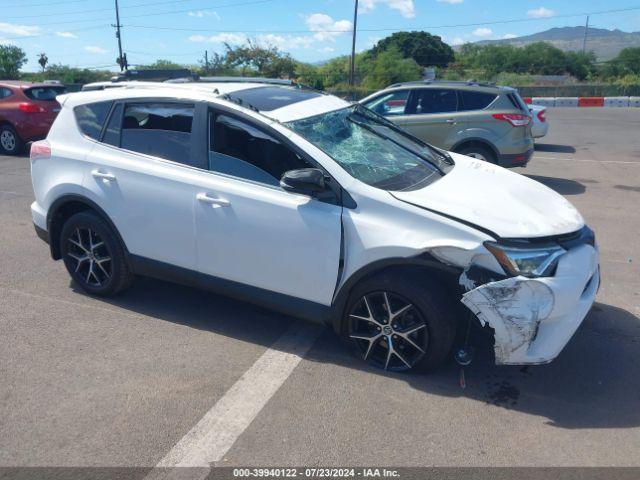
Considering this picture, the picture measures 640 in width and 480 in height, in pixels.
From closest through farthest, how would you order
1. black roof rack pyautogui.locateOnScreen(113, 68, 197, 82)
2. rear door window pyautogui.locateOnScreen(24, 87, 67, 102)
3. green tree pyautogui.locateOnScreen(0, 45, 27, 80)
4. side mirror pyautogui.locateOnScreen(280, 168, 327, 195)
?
1. side mirror pyautogui.locateOnScreen(280, 168, 327, 195)
2. black roof rack pyautogui.locateOnScreen(113, 68, 197, 82)
3. rear door window pyautogui.locateOnScreen(24, 87, 67, 102)
4. green tree pyautogui.locateOnScreen(0, 45, 27, 80)

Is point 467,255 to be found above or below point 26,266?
above

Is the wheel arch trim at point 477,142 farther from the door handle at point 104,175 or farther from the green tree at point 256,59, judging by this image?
the green tree at point 256,59

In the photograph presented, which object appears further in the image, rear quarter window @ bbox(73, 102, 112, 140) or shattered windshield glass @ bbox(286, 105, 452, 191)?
rear quarter window @ bbox(73, 102, 112, 140)

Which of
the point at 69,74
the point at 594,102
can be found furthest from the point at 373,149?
the point at 69,74

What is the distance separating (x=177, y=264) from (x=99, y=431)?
1475 millimetres

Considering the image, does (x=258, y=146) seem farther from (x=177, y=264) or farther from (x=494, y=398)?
(x=494, y=398)

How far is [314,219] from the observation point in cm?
376

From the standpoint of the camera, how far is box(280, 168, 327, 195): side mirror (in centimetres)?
367

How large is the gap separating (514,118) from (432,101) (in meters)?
1.46

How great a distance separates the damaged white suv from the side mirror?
1 centimetres

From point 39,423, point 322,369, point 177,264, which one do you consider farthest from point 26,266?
point 322,369

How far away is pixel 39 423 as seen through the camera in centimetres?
332

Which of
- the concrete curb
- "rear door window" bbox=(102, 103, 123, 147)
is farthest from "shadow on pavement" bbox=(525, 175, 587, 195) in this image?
the concrete curb

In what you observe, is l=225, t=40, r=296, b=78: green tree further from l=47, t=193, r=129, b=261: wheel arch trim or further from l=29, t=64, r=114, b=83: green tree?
l=47, t=193, r=129, b=261: wheel arch trim
